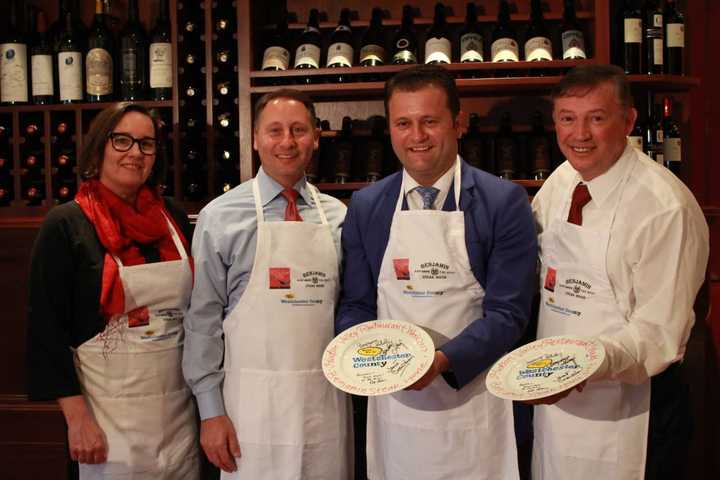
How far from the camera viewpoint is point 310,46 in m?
3.06

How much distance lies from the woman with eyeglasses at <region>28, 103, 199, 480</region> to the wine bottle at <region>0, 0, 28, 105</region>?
1.25 m

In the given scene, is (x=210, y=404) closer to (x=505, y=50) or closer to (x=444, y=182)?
(x=444, y=182)

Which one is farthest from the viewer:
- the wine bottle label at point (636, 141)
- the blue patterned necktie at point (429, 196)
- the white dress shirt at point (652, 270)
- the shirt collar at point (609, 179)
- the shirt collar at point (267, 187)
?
the wine bottle label at point (636, 141)

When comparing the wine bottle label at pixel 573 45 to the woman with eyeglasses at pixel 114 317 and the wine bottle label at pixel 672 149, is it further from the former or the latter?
the woman with eyeglasses at pixel 114 317

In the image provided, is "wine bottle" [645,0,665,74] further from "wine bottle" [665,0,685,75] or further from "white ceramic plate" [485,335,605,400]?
"white ceramic plate" [485,335,605,400]

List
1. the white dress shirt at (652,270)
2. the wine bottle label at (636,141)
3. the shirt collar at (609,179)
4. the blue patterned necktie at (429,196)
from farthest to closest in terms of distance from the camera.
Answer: the wine bottle label at (636,141)
the blue patterned necktie at (429,196)
the shirt collar at (609,179)
the white dress shirt at (652,270)

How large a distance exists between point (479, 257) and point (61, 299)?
108cm

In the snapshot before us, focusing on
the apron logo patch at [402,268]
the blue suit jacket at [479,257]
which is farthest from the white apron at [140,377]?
the apron logo patch at [402,268]

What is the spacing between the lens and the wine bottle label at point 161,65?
297 cm

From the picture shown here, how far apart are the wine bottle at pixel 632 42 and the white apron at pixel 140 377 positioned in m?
1.89

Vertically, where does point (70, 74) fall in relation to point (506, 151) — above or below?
above

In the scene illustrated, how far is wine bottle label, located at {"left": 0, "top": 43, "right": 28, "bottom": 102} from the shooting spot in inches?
121

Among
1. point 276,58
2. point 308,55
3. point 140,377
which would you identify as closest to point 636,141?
point 308,55

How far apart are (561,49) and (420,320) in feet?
5.74
